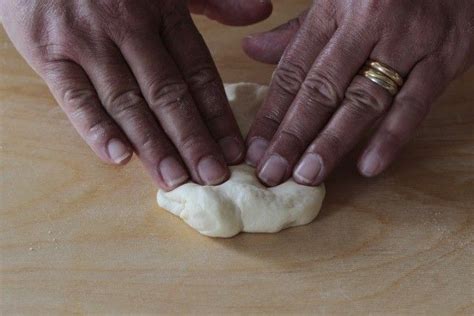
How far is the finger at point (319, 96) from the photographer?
1369 mm

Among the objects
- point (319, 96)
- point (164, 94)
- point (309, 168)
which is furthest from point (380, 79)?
point (164, 94)

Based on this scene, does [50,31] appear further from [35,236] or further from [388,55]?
[388,55]

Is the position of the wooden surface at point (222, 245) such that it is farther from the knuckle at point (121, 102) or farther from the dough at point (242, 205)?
the knuckle at point (121, 102)

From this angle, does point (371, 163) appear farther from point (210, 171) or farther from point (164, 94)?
point (164, 94)

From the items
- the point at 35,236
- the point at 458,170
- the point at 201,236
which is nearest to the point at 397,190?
the point at 458,170

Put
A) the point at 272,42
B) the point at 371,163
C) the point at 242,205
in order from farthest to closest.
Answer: the point at 272,42 < the point at 371,163 < the point at 242,205

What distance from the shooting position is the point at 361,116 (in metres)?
1.38

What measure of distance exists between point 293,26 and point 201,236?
61cm

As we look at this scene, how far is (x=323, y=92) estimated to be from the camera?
140cm

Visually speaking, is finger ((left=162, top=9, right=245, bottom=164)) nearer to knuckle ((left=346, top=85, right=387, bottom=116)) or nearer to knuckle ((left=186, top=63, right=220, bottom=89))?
knuckle ((left=186, top=63, right=220, bottom=89))

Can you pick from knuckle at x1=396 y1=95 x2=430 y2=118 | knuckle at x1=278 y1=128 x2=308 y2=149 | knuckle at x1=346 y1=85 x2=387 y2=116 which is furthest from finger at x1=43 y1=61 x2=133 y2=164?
knuckle at x1=396 y1=95 x2=430 y2=118

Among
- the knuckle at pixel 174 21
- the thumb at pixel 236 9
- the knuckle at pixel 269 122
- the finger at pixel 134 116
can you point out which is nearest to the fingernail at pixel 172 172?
the finger at pixel 134 116

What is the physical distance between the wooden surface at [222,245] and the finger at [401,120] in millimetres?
73

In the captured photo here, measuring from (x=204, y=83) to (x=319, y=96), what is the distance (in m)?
0.26
